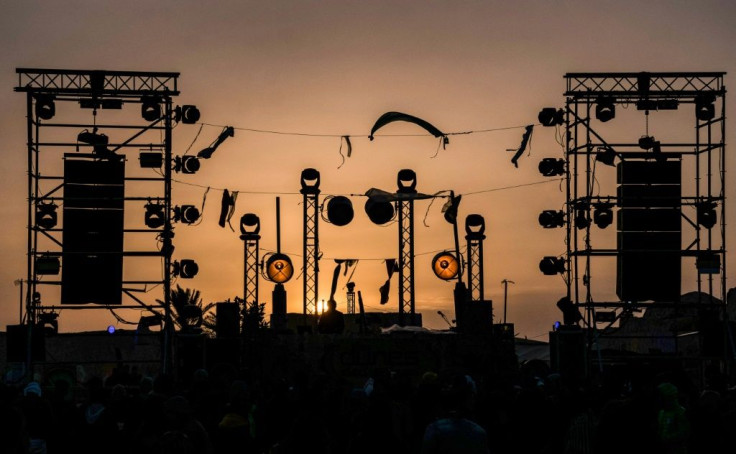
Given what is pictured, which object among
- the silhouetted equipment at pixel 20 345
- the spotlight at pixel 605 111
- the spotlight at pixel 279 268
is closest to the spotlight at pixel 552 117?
the spotlight at pixel 605 111

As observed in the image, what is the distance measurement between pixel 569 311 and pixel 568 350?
2298 mm

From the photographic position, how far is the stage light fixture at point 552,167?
2867 cm

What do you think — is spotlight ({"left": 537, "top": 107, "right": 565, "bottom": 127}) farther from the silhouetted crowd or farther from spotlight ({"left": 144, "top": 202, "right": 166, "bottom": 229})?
the silhouetted crowd

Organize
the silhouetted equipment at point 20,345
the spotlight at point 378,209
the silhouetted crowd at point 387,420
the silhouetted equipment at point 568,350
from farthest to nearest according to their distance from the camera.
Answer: the spotlight at point 378,209, the silhouetted equipment at point 20,345, the silhouetted equipment at point 568,350, the silhouetted crowd at point 387,420

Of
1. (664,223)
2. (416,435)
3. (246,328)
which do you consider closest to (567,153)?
(664,223)

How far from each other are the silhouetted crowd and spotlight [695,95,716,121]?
16.5 meters

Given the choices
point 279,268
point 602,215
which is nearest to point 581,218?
point 602,215

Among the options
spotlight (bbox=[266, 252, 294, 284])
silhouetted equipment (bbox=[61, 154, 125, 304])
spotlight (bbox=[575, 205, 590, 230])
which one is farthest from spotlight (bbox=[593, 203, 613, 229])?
silhouetted equipment (bbox=[61, 154, 125, 304])

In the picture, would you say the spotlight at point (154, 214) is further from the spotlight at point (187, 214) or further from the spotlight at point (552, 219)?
the spotlight at point (552, 219)

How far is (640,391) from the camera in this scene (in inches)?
385

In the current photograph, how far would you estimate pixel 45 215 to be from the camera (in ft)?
92.6

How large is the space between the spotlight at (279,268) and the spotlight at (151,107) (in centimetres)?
472

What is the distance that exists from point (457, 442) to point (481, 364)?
1874cm

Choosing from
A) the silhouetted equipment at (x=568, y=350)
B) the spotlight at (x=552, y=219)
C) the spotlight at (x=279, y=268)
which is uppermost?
the spotlight at (x=552, y=219)
